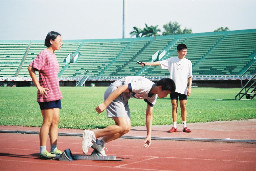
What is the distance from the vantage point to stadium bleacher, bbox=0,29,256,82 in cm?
6456

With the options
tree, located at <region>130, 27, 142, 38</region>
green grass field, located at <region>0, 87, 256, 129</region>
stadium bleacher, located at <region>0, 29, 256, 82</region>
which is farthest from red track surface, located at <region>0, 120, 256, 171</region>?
tree, located at <region>130, 27, 142, 38</region>

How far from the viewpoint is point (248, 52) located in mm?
63844

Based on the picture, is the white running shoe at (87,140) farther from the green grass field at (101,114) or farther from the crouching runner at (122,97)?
the green grass field at (101,114)

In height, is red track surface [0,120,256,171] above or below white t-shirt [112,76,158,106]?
below

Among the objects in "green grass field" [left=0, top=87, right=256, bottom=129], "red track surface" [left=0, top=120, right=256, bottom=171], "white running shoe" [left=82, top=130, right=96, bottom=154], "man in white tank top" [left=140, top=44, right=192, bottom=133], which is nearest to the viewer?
"red track surface" [left=0, top=120, right=256, bottom=171]

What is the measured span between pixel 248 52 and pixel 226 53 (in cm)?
369

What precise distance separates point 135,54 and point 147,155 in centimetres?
6941

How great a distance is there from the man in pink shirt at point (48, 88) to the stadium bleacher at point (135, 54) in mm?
54494

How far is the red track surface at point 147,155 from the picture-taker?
19.4 feet

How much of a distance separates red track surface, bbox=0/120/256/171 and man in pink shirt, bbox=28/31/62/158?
1.36 feet

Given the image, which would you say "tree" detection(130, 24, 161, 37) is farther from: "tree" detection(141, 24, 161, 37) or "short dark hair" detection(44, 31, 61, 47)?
"short dark hair" detection(44, 31, 61, 47)

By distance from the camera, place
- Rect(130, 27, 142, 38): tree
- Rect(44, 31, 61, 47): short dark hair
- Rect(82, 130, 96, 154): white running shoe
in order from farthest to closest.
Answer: Rect(130, 27, 142, 38): tree < Rect(44, 31, 61, 47): short dark hair < Rect(82, 130, 96, 154): white running shoe

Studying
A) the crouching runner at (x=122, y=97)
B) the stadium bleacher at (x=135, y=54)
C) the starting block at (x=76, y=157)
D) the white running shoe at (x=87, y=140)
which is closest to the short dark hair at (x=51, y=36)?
the crouching runner at (x=122, y=97)

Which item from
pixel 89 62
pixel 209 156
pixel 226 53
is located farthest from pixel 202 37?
pixel 209 156
